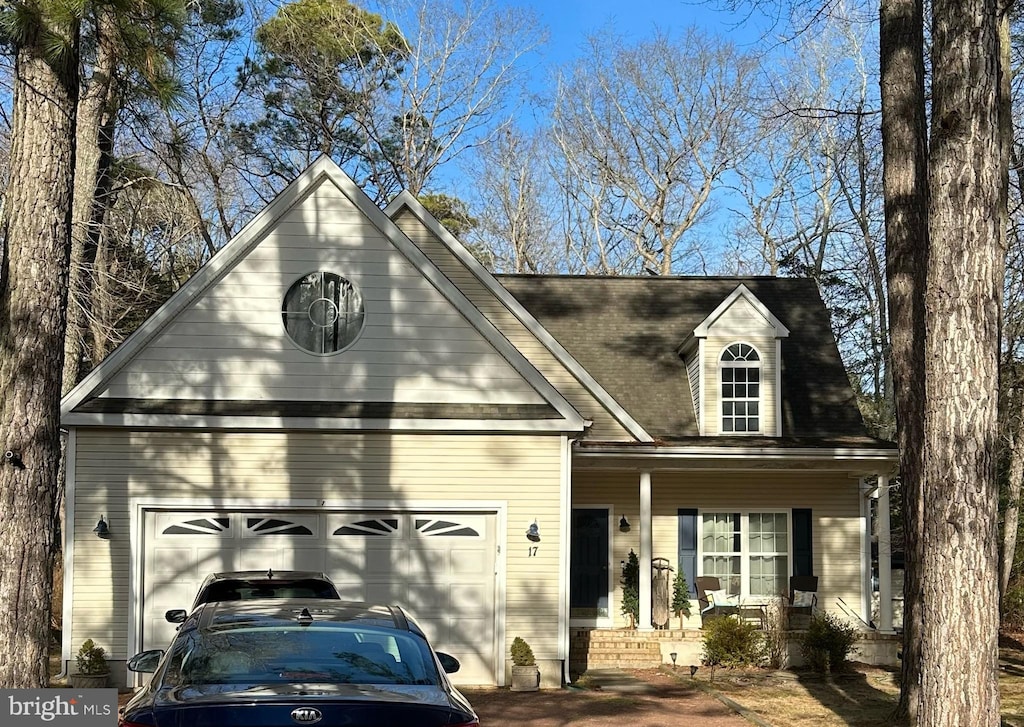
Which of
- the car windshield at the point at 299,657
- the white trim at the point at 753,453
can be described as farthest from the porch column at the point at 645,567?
the car windshield at the point at 299,657

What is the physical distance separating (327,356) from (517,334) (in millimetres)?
4552

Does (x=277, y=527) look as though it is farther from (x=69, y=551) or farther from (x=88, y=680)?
(x=88, y=680)

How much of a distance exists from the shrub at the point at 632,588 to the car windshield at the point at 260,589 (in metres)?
8.16

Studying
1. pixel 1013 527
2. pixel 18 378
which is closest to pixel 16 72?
pixel 18 378

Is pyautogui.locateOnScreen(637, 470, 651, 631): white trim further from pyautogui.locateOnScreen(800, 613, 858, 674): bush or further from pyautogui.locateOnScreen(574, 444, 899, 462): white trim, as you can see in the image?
pyautogui.locateOnScreen(800, 613, 858, 674): bush

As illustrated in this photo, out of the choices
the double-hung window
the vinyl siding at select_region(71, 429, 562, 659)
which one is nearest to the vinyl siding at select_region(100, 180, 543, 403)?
the vinyl siding at select_region(71, 429, 562, 659)

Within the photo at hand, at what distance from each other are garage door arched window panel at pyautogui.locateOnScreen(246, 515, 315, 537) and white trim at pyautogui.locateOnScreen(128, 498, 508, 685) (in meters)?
0.19

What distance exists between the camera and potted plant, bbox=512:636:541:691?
47.2 feet

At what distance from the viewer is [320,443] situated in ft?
48.4

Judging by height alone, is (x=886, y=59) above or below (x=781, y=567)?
above

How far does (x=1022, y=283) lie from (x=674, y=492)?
8.55m

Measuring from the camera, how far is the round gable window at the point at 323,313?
15016 mm

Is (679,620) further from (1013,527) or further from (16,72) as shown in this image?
(16,72)

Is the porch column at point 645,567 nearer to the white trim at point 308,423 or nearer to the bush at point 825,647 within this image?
the bush at point 825,647
